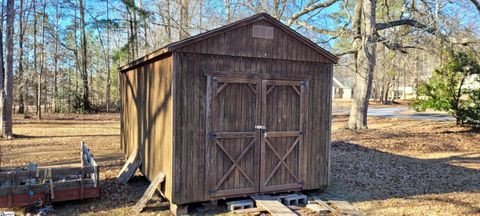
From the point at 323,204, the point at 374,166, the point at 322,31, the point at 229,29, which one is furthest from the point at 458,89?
the point at 229,29

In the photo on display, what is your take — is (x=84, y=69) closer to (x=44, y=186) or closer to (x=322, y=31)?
(x=322, y=31)

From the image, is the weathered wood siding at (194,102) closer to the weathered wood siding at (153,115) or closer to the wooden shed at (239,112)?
the wooden shed at (239,112)

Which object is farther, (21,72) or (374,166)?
(21,72)

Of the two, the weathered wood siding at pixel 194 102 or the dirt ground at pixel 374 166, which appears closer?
the weathered wood siding at pixel 194 102

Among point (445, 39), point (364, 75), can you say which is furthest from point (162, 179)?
point (445, 39)

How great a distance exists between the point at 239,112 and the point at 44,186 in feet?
11.3

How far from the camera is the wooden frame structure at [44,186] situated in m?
5.43

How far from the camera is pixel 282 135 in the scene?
638 cm

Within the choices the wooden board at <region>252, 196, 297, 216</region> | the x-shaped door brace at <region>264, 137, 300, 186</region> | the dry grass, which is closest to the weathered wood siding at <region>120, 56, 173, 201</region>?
the wooden board at <region>252, 196, 297, 216</region>

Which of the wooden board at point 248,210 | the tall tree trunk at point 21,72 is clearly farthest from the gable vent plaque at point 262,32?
the tall tree trunk at point 21,72

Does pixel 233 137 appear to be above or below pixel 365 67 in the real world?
below

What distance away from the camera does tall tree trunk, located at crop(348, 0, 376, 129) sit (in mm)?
15055

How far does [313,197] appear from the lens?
6609 mm

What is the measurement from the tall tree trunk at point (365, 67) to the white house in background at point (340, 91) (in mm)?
52448
